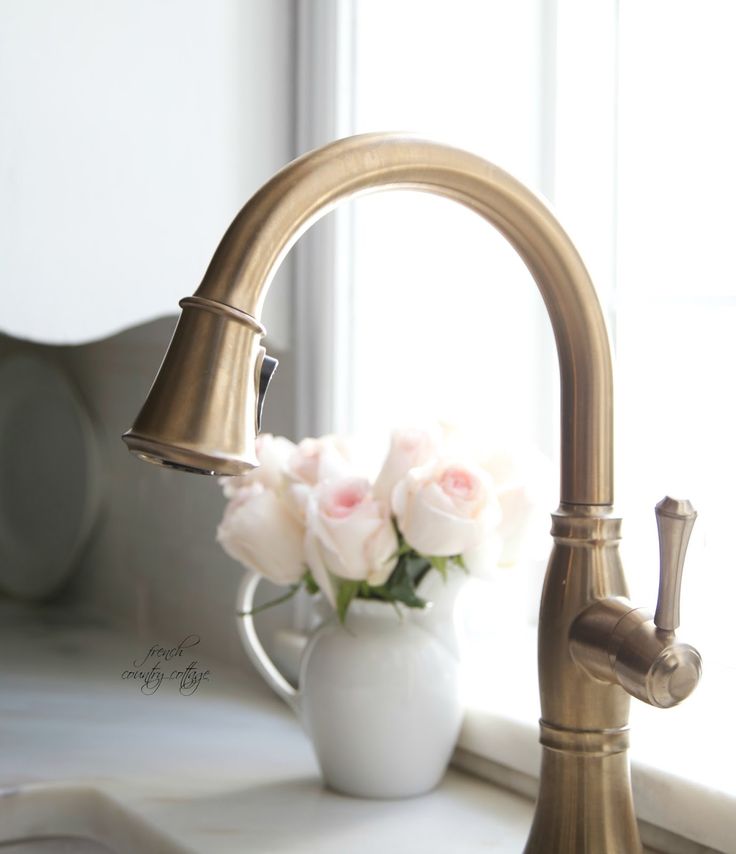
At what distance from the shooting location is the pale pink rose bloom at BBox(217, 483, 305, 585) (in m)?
0.82

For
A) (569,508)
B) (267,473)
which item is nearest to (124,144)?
(267,473)

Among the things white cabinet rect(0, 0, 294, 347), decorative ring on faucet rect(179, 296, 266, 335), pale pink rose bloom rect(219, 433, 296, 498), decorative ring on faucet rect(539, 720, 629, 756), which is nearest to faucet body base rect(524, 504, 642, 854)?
decorative ring on faucet rect(539, 720, 629, 756)

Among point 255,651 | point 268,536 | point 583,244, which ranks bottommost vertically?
point 255,651

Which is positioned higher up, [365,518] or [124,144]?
[124,144]

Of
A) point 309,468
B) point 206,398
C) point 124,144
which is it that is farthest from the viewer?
point 124,144

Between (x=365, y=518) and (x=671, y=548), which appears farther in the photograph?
(x=365, y=518)

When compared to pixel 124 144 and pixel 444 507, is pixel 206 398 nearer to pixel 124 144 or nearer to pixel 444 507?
pixel 444 507

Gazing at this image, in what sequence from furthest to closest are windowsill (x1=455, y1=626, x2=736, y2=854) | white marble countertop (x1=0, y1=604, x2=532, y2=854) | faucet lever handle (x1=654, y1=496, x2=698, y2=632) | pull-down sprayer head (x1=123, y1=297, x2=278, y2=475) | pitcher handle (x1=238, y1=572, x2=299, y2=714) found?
pitcher handle (x1=238, y1=572, x2=299, y2=714), white marble countertop (x1=0, y1=604, x2=532, y2=854), windowsill (x1=455, y1=626, x2=736, y2=854), faucet lever handle (x1=654, y1=496, x2=698, y2=632), pull-down sprayer head (x1=123, y1=297, x2=278, y2=475)

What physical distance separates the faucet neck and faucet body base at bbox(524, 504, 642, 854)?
25mm

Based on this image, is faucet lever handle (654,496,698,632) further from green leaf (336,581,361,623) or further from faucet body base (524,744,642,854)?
green leaf (336,581,361,623)

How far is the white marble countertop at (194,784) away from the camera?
765mm

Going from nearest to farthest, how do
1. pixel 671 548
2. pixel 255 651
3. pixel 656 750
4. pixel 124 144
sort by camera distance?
pixel 671 548 < pixel 656 750 < pixel 255 651 < pixel 124 144

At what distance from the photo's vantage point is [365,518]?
75cm

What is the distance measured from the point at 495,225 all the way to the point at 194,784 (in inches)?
22.0
